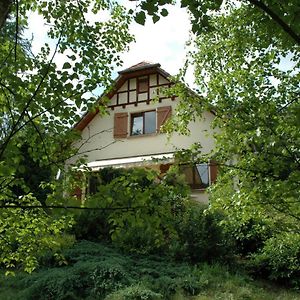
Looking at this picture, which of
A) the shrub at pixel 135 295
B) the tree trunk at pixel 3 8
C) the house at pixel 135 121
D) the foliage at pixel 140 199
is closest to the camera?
the tree trunk at pixel 3 8

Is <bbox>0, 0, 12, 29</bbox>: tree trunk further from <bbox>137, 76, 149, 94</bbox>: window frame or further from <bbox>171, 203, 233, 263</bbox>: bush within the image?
<bbox>137, 76, 149, 94</bbox>: window frame

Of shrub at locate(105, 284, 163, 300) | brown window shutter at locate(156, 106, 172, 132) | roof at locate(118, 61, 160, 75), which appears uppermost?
roof at locate(118, 61, 160, 75)

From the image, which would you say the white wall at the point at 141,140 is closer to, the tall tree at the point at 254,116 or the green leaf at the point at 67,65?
the tall tree at the point at 254,116

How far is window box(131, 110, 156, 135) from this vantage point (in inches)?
788

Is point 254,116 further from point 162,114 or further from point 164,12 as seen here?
point 162,114

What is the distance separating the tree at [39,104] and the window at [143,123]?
13856mm

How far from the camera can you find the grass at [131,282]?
9281 millimetres

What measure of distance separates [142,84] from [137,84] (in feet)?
0.74

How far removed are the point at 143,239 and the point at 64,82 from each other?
8.77 m

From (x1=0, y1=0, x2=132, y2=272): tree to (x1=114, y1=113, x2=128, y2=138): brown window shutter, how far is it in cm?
1389

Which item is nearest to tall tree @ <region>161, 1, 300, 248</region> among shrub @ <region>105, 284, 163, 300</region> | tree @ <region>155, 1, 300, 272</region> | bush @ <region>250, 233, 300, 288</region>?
tree @ <region>155, 1, 300, 272</region>

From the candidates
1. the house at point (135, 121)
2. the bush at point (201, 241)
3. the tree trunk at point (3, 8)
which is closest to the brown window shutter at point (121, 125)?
the house at point (135, 121)

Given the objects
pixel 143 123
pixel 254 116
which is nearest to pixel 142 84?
pixel 143 123

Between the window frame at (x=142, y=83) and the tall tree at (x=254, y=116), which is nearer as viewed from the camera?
the tall tree at (x=254, y=116)
